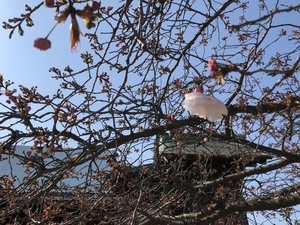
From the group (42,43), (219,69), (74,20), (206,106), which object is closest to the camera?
(74,20)

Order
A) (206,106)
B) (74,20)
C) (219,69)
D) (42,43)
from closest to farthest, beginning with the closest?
(74,20), (42,43), (219,69), (206,106)

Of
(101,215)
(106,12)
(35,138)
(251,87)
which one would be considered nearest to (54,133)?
(35,138)

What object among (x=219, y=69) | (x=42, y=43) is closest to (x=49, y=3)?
(x=42, y=43)

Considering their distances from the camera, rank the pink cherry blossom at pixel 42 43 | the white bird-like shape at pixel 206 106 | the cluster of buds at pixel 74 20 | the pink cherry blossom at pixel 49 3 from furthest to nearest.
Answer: the white bird-like shape at pixel 206 106, the pink cherry blossom at pixel 49 3, the pink cherry blossom at pixel 42 43, the cluster of buds at pixel 74 20

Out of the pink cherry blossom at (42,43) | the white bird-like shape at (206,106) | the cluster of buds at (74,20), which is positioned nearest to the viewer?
the cluster of buds at (74,20)

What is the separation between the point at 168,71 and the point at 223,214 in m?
1.67

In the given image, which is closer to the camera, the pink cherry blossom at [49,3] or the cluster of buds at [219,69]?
the cluster of buds at [219,69]

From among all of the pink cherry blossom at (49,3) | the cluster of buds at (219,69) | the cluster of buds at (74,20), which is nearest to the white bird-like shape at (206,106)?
the cluster of buds at (219,69)

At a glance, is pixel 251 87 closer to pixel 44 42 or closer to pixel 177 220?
pixel 177 220

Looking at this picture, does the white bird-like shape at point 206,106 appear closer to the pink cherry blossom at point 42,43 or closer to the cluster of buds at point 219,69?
the cluster of buds at point 219,69

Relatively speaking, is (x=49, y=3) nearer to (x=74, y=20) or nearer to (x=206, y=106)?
(x=74, y=20)

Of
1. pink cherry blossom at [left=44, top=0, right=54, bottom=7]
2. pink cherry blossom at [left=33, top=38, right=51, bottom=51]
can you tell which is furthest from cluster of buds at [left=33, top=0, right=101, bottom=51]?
pink cherry blossom at [left=44, top=0, right=54, bottom=7]

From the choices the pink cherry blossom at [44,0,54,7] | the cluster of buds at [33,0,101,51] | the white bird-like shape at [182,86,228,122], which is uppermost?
the pink cherry blossom at [44,0,54,7]

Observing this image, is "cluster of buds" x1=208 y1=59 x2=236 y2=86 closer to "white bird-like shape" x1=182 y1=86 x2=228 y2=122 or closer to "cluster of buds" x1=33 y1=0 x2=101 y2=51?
"white bird-like shape" x1=182 y1=86 x2=228 y2=122
